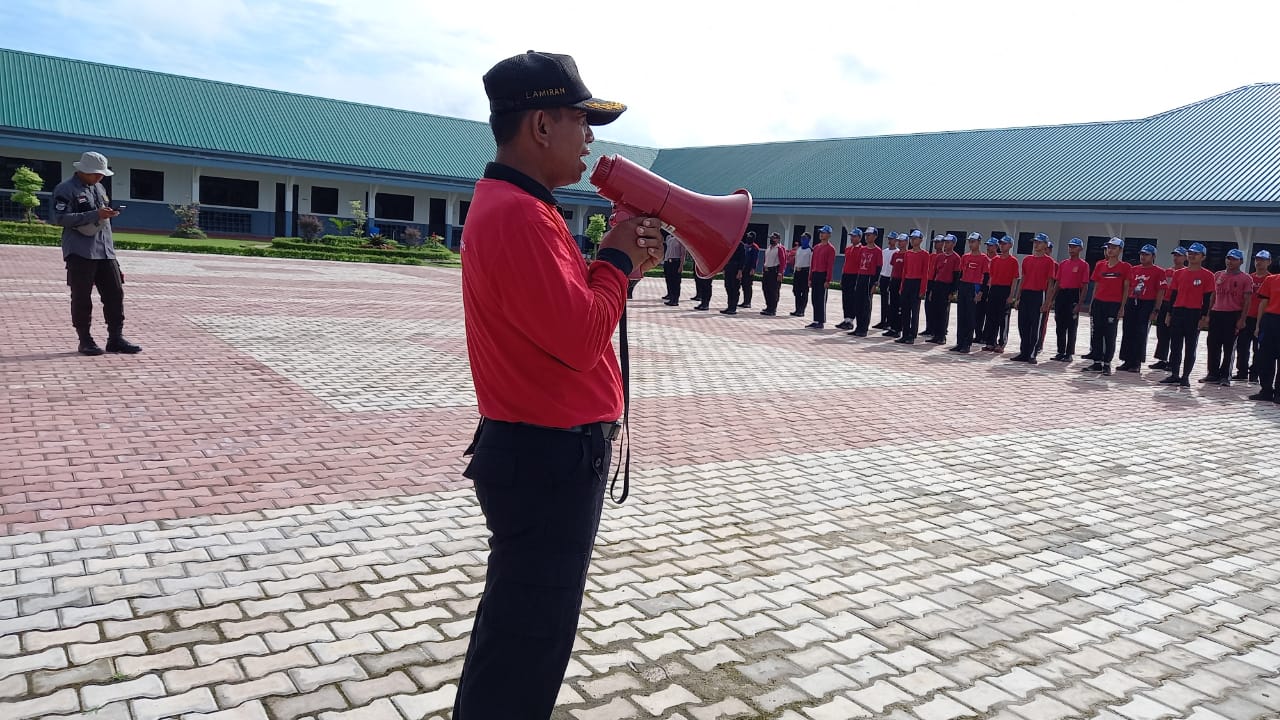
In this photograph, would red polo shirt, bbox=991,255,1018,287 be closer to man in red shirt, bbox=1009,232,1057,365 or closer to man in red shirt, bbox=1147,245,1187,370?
man in red shirt, bbox=1009,232,1057,365

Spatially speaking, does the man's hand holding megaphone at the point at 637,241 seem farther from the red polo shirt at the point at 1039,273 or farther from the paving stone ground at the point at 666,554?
the red polo shirt at the point at 1039,273

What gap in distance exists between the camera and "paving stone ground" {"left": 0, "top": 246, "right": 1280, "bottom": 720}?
3.08m

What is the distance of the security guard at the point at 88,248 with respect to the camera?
322 inches

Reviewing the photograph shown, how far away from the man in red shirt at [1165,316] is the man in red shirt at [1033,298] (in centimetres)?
167

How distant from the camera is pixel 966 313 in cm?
1467

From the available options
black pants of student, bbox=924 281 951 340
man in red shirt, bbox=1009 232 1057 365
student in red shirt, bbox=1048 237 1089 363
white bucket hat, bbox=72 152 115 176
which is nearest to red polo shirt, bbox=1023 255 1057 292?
man in red shirt, bbox=1009 232 1057 365

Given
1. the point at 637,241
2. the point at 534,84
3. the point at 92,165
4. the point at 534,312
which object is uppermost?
the point at 92,165

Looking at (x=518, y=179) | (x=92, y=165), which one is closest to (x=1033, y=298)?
(x=92, y=165)

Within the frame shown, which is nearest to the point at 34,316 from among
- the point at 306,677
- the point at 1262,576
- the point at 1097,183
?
the point at 306,677

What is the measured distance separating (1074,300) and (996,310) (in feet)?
3.92

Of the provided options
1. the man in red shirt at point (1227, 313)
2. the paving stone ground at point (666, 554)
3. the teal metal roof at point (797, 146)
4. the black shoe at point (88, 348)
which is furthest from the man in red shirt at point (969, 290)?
the teal metal roof at point (797, 146)

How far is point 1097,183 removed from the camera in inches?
1078

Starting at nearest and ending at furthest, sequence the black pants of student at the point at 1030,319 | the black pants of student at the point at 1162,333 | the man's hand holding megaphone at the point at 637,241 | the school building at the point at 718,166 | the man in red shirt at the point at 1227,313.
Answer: the man's hand holding megaphone at the point at 637,241 → the man in red shirt at the point at 1227,313 → the black pants of student at the point at 1030,319 → the black pants of student at the point at 1162,333 → the school building at the point at 718,166

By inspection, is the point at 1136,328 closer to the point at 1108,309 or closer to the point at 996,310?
the point at 1108,309
